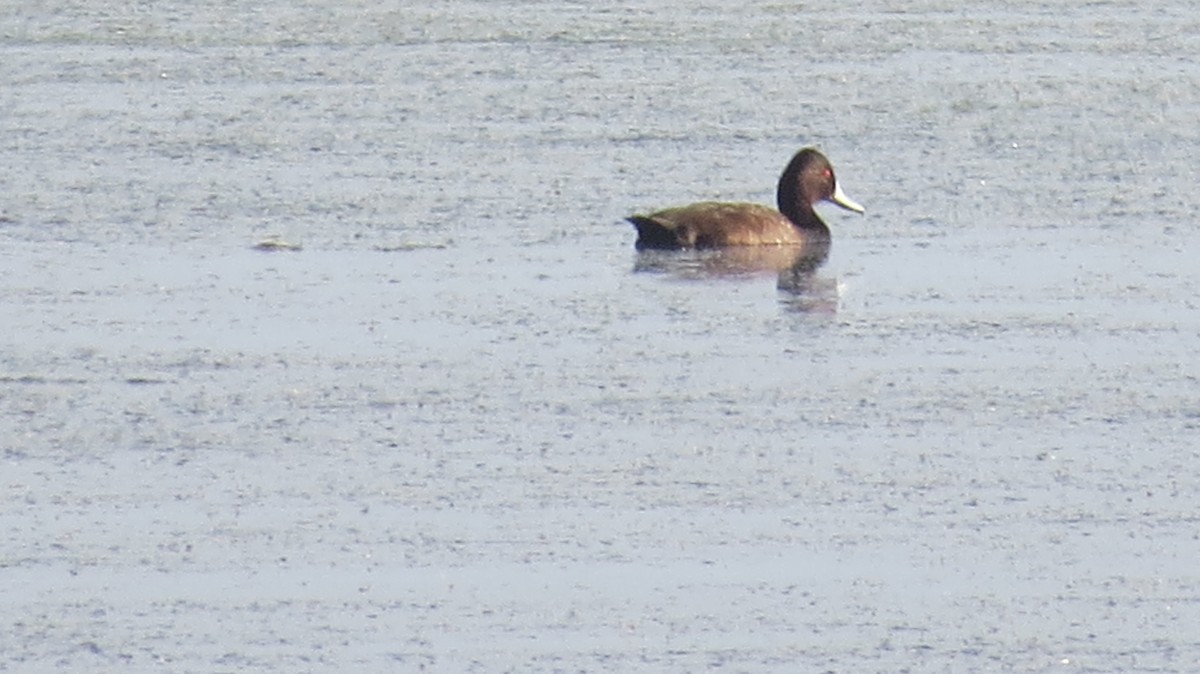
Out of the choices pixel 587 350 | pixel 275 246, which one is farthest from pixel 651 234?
pixel 587 350

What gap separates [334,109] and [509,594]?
7310 millimetres

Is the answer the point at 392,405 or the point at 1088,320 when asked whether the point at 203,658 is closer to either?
the point at 392,405

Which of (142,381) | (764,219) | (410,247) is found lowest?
(764,219)

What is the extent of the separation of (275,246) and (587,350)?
2117mm

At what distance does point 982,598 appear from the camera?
6.55 meters

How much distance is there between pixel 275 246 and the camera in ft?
36.0

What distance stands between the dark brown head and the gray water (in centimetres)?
17

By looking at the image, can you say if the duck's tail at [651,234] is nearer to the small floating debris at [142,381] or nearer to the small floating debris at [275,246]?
the small floating debris at [275,246]

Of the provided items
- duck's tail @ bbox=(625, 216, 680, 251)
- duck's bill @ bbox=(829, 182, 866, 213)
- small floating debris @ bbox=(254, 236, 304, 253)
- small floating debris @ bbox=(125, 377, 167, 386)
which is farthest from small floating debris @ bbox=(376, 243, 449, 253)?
small floating debris @ bbox=(125, 377, 167, 386)

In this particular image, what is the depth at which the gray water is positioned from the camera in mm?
6465

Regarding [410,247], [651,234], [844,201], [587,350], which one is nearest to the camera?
[587,350]

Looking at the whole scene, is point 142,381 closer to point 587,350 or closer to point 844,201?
point 587,350

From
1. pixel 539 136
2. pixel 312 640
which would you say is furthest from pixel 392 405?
pixel 539 136

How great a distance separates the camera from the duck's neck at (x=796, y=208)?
38.5 ft
